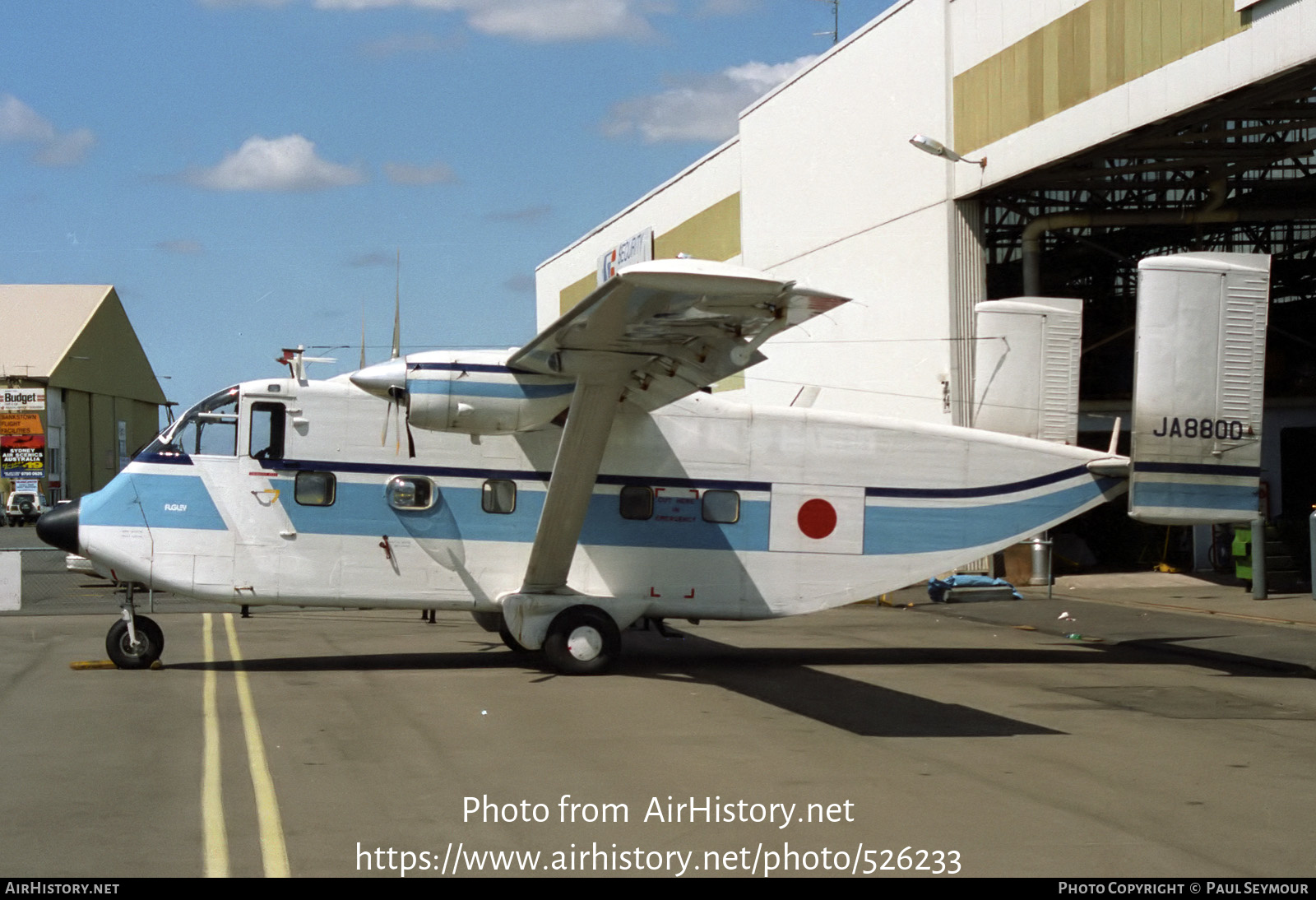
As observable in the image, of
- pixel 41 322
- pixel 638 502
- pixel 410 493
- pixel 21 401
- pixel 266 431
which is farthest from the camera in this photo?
pixel 41 322

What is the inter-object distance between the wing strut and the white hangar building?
36.9 feet

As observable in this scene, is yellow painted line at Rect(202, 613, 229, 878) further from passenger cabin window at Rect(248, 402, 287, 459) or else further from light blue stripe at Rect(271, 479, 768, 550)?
passenger cabin window at Rect(248, 402, 287, 459)

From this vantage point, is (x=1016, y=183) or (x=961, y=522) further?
(x=1016, y=183)

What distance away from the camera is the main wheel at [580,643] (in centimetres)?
1342

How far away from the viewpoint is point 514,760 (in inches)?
352

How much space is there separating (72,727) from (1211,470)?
11.5 metres

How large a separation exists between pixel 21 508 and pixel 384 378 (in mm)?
55088

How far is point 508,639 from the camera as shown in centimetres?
1494

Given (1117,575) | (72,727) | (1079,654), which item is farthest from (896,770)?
(1117,575)

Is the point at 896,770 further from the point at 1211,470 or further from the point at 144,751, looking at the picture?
the point at 1211,470

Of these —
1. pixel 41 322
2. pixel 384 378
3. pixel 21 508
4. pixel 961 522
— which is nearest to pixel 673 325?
pixel 384 378

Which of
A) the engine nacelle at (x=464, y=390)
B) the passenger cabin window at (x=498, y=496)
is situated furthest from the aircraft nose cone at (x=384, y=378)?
the passenger cabin window at (x=498, y=496)

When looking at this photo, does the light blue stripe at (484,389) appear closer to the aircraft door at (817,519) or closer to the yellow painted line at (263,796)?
the aircraft door at (817,519)

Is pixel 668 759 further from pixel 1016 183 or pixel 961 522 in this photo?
pixel 1016 183
